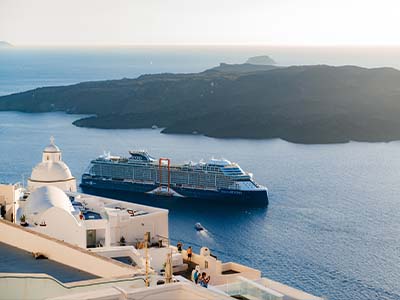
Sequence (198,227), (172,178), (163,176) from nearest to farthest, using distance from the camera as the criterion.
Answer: (198,227) → (172,178) → (163,176)

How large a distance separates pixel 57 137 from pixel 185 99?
1011 inches

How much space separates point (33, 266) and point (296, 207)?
23.1m

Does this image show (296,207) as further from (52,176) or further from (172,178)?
(52,176)

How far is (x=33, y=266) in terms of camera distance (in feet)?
24.3

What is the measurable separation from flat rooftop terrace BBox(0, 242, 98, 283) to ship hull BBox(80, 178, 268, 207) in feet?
78.5

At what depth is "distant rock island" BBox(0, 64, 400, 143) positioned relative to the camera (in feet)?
191

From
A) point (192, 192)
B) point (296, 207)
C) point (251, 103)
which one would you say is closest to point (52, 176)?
point (296, 207)

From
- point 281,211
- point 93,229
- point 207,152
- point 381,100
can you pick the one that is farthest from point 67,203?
point 381,100

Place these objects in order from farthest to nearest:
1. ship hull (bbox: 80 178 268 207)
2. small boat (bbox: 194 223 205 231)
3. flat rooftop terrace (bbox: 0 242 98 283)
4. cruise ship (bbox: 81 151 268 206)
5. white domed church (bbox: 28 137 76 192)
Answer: cruise ship (bbox: 81 151 268 206)
ship hull (bbox: 80 178 268 207)
small boat (bbox: 194 223 205 231)
white domed church (bbox: 28 137 76 192)
flat rooftop terrace (bbox: 0 242 98 283)

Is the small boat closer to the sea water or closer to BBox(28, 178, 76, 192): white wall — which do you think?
the sea water

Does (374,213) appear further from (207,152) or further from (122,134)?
(122,134)

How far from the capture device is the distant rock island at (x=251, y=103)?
58.3 metres

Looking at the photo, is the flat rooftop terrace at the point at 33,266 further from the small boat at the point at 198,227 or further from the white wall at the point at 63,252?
the small boat at the point at 198,227

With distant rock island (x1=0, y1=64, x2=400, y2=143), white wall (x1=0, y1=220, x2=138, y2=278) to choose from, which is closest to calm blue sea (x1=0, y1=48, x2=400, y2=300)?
distant rock island (x1=0, y1=64, x2=400, y2=143)
